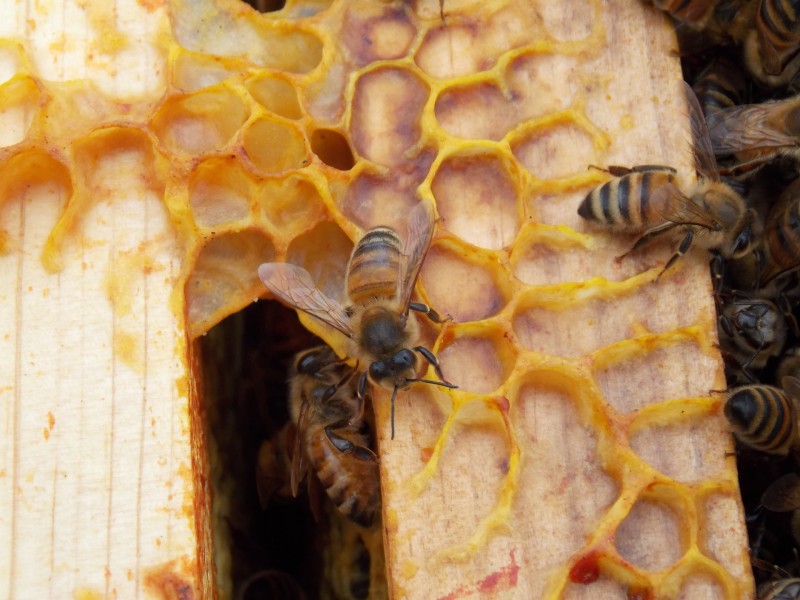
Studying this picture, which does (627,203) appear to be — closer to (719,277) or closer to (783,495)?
(719,277)

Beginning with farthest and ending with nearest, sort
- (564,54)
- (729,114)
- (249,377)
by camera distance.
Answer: (249,377)
(729,114)
(564,54)

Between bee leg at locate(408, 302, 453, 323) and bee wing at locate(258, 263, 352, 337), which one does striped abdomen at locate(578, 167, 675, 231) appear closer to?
bee leg at locate(408, 302, 453, 323)

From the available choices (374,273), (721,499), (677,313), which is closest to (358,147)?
(374,273)

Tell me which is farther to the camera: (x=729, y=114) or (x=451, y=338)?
(x=729, y=114)

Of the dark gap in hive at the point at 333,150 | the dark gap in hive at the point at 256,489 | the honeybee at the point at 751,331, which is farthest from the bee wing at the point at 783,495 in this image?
the dark gap in hive at the point at 333,150

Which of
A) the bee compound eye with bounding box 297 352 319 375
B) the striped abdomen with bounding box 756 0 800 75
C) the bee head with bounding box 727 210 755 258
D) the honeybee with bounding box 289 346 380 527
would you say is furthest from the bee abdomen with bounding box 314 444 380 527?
the striped abdomen with bounding box 756 0 800 75

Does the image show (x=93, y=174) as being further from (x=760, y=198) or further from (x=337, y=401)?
(x=760, y=198)

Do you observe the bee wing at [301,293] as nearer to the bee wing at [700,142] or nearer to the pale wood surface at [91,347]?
the pale wood surface at [91,347]
